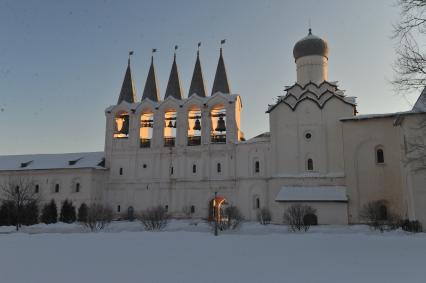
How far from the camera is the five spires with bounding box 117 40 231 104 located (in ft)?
124

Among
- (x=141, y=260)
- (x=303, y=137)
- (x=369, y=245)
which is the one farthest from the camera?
(x=303, y=137)

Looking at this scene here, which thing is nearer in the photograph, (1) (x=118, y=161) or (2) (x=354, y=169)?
(2) (x=354, y=169)

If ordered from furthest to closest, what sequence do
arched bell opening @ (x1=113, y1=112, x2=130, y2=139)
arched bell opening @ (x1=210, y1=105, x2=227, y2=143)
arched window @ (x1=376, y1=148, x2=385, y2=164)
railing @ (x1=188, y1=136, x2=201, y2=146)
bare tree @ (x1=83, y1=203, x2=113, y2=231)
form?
1. arched bell opening @ (x1=113, y1=112, x2=130, y2=139)
2. railing @ (x1=188, y1=136, x2=201, y2=146)
3. arched bell opening @ (x1=210, y1=105, x2=227, y2=143)
4. arched window @ (x1=376, y1=148, x2=385, y2=164)
5. bare tree @ (x1=83, y1=203, x2=113, y2=231)

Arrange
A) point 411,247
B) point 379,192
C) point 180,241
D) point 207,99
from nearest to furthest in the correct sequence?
point 411,247, point 180,241, point 379,192, point 207,99

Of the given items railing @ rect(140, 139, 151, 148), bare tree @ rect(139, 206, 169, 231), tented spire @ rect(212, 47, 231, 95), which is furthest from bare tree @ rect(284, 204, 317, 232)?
railing @ rect(140, 139, 151, 148)

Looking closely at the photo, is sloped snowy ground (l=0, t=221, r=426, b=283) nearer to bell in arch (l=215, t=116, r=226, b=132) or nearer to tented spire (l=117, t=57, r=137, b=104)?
bell in arch (l=215, t=116, r=226, b=132)

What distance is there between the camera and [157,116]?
37.9m

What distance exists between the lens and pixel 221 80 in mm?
37906

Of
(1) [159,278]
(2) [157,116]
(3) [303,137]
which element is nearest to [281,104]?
(3) [303,137]

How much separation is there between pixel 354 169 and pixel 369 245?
15085 millimetres

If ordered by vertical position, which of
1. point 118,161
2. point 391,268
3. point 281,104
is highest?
point 281,104

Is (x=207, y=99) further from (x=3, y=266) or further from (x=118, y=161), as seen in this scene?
(x=3, y=266)

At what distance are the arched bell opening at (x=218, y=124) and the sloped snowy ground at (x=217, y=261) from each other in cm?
2228

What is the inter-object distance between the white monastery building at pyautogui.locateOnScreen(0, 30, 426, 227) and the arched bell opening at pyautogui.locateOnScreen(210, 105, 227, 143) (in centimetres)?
10
